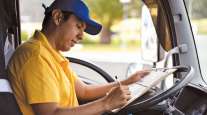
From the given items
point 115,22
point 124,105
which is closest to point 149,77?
point 124,105

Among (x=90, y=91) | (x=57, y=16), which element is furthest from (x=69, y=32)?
(x=90, y=91)

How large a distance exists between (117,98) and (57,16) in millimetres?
507

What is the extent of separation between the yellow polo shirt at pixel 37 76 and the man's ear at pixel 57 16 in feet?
0.32

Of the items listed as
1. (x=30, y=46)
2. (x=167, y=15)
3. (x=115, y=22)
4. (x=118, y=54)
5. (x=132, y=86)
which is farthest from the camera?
(x=115, y=22)

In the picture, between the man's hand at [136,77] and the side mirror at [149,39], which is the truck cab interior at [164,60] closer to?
the side mirror at [149,39]

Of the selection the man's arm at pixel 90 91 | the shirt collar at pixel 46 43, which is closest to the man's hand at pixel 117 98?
the shirt collar at pixel 46 43

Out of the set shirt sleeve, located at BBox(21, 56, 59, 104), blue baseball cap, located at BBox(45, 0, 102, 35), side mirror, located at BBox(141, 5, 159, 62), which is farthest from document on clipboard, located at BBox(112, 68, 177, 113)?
side mirror, located at BBox(141, 5, 159, 62)

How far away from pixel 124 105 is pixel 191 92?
433 millimetres

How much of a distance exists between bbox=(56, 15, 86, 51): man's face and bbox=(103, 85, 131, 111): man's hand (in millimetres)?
372

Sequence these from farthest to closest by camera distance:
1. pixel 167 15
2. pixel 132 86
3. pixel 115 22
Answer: pixel 115 22 → pixel 167 15 → pixel 132 86

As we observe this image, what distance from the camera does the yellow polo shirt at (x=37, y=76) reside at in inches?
83.4

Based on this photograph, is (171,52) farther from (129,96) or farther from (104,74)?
(129,96)

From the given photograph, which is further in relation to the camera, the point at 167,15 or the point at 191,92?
the point at 167,15

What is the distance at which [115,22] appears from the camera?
14445 millimetres
